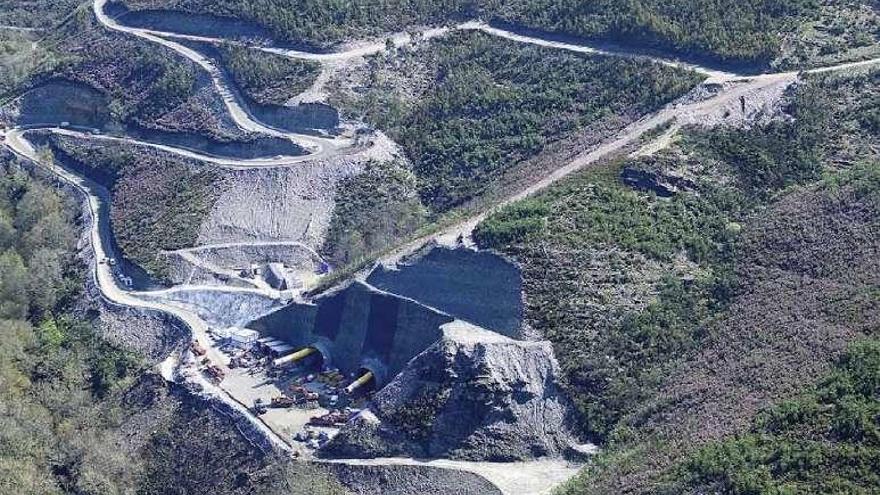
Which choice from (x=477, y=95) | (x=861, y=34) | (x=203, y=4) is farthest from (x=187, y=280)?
(x=861, y=34)

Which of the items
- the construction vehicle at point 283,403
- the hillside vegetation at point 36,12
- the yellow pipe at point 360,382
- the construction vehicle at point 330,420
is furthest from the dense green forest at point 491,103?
the hillside vegetation at point 36,12

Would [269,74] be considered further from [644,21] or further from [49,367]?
[49,367]

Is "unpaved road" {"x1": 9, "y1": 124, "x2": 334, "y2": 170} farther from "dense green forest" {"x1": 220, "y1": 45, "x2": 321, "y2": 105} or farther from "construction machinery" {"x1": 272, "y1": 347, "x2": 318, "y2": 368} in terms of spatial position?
"construction machinery" {"x1": 272, "y1": 347, "x2": 318, "y2": 368}

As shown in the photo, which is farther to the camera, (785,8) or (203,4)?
(203,4)

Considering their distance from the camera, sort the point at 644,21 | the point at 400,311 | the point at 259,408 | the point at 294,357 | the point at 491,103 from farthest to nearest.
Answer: the point at 644,21 → the point at 491,103 → the point at 294,357 → the point at 400,311 → the point at 259,408

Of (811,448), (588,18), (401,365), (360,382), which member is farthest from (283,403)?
(588,18)

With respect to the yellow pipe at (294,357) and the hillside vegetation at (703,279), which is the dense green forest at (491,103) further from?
the yellow pipe at (294,357)

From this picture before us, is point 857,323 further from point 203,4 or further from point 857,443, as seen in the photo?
point 203,4

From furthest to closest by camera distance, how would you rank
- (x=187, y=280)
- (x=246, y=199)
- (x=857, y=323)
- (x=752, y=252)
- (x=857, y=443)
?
(x=246, y=199) → (x=187, y=280) → (x=752, y=252) → (x=857, y=323) → (x=857, y=443)
